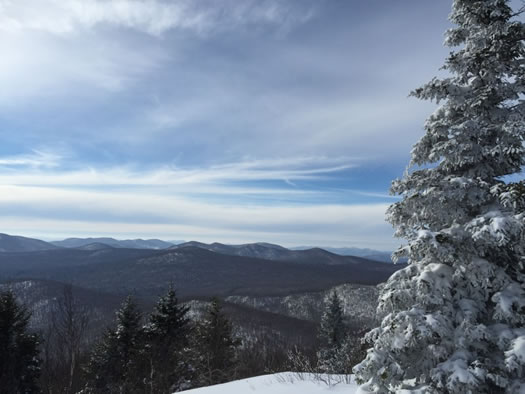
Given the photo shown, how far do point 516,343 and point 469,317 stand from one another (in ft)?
2.34

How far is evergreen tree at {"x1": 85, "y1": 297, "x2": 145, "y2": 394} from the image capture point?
26.4 m

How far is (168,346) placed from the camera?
26.1 meters

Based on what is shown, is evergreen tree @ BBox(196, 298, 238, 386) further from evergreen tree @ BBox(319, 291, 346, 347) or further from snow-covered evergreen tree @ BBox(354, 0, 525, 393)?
snow-covered evergreen tree @ BBox(354, 0, 525, 393)

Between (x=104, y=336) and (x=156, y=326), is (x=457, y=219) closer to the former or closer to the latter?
(x=156, y=326)

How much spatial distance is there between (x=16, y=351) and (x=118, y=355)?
7.25 m

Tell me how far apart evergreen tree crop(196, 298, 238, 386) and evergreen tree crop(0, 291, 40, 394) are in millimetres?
11618

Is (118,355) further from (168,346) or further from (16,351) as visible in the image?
(16,351)

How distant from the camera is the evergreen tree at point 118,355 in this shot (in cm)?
2639

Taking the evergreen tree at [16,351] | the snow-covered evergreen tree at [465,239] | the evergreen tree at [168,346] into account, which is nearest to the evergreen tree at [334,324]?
the evergreen tree at [168,346]

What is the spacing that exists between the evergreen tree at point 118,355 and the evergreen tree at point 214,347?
484 centimetres

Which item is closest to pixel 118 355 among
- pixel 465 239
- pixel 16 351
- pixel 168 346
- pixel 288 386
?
pixel 168 346

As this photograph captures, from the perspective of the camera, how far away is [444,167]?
719cm

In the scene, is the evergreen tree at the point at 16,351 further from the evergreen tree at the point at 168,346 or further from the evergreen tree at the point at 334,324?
the evergreen tree at the point at 334,324

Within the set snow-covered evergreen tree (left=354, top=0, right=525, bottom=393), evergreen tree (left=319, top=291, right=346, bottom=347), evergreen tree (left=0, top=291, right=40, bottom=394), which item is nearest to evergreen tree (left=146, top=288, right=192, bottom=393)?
evergreen tree (left=0, top=291, right=40, bottom=394)
